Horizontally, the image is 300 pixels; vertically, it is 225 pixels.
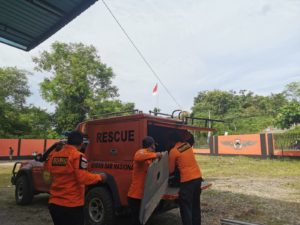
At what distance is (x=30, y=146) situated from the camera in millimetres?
32062

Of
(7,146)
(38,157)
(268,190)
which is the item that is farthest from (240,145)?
(38,157)

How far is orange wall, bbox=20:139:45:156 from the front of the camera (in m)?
31.5

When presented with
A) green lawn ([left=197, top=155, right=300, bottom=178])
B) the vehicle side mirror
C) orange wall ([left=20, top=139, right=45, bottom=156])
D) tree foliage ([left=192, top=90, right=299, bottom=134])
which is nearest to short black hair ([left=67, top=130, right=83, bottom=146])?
the vehicle side mirror

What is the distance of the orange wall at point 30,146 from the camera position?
31484mm

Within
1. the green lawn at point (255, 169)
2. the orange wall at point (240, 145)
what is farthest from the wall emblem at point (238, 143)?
the green lawn at point (255, 169)

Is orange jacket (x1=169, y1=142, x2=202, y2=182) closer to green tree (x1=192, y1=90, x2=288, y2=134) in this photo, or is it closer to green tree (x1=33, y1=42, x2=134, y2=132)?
green tree (x1=33, y1=42, x2=134, y2=132)

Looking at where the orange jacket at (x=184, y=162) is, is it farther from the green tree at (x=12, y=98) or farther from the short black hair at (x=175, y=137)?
the green tree at (x=12, y=98)

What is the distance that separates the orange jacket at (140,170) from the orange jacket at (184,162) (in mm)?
492

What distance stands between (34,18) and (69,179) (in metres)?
4.65

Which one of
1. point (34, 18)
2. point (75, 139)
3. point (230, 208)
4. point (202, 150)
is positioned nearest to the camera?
point (75, 139)

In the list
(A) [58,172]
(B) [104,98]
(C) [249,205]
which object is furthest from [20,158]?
(A) [58,172]

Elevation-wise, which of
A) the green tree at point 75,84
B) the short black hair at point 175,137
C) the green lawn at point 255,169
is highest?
the green tree at point 75,84

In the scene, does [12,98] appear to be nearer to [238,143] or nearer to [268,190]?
[238,143]

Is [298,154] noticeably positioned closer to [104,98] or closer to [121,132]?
[121,132]
